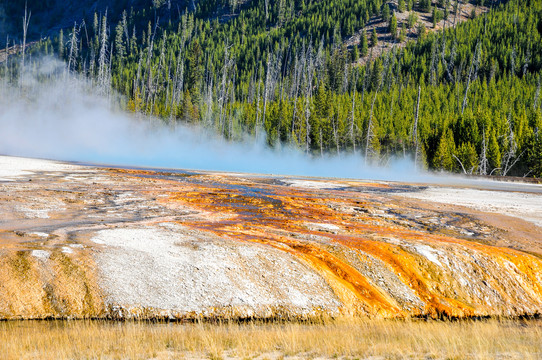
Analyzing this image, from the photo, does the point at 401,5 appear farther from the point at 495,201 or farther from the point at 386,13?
the point at 495,201

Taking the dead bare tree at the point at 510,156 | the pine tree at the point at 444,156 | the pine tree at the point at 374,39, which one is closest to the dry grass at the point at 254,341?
the dead bare tree at the point at 510,156

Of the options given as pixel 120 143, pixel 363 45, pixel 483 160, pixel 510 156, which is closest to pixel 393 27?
pixel 363 45

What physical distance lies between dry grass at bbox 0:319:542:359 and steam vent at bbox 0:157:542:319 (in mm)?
617

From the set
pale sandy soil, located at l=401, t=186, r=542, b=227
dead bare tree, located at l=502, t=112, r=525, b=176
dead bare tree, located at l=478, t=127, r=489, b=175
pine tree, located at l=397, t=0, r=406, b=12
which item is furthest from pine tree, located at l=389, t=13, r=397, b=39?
pale sandy soil, located at l=401, t=186, r=542, b=227

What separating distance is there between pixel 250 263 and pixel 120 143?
252 ft

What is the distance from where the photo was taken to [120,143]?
8388 cm

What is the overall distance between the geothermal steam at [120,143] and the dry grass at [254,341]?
49.9 meters

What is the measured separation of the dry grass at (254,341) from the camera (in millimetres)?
7777

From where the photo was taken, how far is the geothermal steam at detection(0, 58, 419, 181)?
67.2 meters

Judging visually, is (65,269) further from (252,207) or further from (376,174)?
(376,174)

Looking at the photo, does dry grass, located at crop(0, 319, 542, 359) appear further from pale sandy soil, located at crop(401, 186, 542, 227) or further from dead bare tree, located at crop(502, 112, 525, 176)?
dead bare tree, located at crop(502, 112, 525, 176)

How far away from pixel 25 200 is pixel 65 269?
889 cm

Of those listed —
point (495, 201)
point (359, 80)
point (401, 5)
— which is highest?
point (401, 5)

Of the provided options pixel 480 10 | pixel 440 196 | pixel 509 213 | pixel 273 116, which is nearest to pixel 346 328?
pixel 509 213
